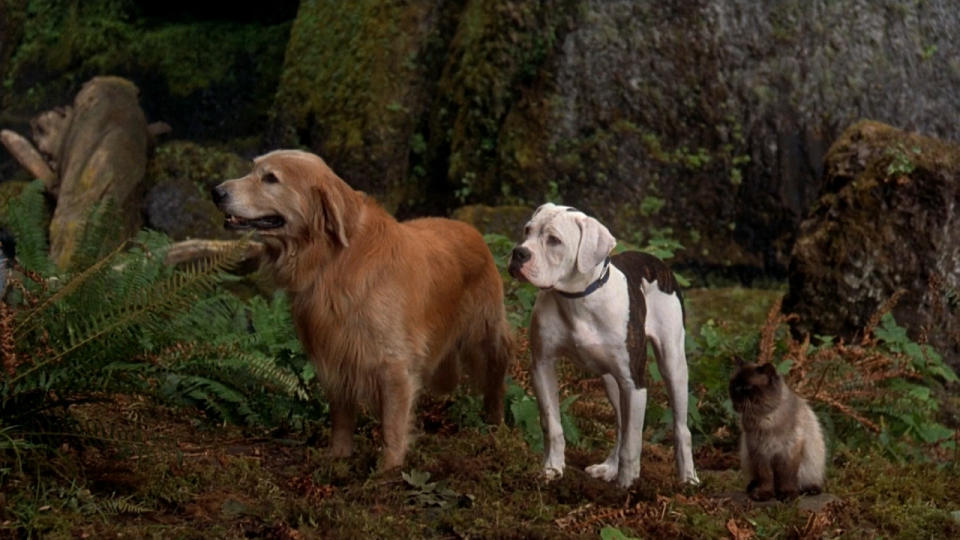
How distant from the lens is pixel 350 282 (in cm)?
526

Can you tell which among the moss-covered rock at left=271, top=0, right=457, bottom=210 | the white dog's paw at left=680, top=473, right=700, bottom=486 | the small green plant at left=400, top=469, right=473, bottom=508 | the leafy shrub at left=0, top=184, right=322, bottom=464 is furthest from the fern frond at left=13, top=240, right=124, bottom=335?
the moss-covered rock at left=271, top=0, right=457, bottom=210

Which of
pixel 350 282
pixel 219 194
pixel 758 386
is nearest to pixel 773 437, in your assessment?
pixel 758 386

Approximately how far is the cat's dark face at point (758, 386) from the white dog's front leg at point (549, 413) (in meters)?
0.79

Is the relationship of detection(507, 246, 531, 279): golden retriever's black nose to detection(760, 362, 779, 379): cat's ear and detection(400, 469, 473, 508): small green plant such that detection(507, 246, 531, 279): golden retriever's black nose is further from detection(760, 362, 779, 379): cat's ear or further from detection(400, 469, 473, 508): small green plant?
detection(760, 362, 779, 379): cat's ear

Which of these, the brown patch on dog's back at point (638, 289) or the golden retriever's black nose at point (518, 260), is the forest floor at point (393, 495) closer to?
the brown patch on dog's back at point (638, 289)

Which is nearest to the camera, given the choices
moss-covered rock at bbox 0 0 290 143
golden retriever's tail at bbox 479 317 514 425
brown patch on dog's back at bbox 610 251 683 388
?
brown patch on dog's back at bbox 610 251 683 388

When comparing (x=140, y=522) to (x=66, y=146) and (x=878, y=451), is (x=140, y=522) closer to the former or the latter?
(x=878, y=451)

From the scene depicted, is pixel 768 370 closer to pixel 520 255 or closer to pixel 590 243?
pixel 590 243

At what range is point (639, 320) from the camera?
16.5ft

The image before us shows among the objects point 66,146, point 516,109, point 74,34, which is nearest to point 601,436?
point 516,109

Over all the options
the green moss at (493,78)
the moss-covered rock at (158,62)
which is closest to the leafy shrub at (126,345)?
the green moss at (493,78)

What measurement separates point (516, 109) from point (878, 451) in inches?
222

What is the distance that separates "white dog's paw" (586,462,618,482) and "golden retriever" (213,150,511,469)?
0.86 metres

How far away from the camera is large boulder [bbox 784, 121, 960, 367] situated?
8172 mm
